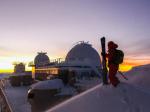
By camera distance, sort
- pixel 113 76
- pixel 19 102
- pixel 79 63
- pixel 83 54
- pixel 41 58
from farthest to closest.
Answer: pixel 41 58 → pixel 83 54 → pixel 79 63 → pixel 19 102 → pixel 113 76

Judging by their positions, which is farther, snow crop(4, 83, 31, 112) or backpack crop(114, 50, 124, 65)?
snow crop(4, 83, 31, 112)

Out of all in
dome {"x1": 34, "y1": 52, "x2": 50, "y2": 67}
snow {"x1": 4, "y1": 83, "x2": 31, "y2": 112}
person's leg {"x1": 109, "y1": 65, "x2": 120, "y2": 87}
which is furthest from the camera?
dome {"x1": 34, "y1": 52, "x2": 50, "y2": 67}

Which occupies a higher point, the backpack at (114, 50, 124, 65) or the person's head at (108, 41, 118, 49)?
the person's head at (108, 41, 118, 49)

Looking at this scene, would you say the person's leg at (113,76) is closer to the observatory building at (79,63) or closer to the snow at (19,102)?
the snow at (19,102)

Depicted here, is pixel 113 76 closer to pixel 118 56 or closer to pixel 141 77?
pixel 118 56

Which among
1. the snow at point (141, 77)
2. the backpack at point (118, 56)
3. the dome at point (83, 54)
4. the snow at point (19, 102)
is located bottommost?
the snow at point (19, 102)

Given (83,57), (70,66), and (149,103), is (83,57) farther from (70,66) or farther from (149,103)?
(149,103)

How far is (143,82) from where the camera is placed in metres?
21.6

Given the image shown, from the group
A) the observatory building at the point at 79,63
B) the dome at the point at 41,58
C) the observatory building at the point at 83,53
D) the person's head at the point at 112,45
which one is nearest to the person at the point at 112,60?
the person's head at the point at 112,45

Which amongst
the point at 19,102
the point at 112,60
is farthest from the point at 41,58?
the point at 112,60

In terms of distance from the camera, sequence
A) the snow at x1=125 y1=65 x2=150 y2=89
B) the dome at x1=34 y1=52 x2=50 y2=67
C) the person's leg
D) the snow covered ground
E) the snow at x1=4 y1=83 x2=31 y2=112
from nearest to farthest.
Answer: the snow covered ground, the person's leg, the snow at x1=125 y1=65 x2=150 y2=89, the snow at x1=4 y1=83 x2=31 y2=112, the dome at x1=34 y1=52 x2=50 y2=67

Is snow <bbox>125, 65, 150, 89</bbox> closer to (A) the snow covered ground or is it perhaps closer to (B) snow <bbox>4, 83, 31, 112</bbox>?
(B) snow <bbox>4, 83, 31, 112</bbox>

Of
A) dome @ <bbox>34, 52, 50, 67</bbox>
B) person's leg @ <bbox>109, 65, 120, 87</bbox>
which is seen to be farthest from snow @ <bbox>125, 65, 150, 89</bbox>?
dome @ <bbox>34, 52, 50, 67</bbox>

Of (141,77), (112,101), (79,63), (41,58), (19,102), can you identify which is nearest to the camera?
(112,101)
